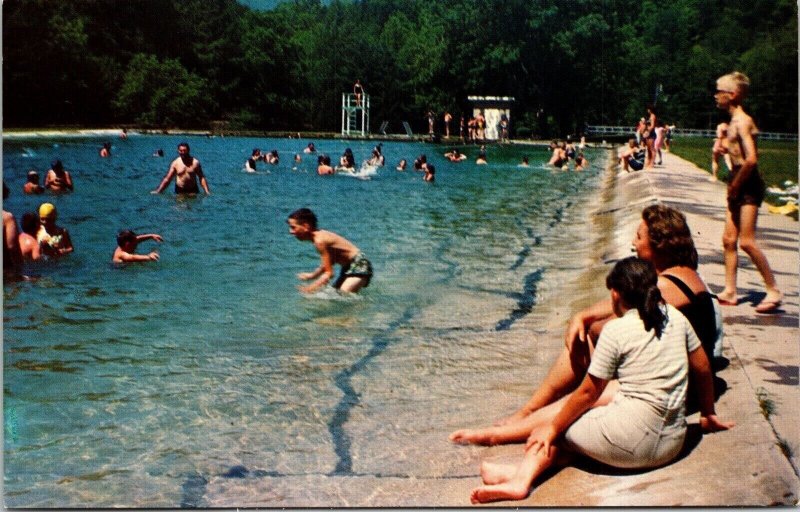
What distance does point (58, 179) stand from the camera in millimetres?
4805

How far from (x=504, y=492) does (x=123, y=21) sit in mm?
3084

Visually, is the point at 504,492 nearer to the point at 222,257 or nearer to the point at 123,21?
the point at 222,257

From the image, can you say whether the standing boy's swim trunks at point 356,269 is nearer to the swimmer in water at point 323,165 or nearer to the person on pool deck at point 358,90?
the swimmer in water at point 323,165

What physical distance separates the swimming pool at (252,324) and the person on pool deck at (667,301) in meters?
0.29

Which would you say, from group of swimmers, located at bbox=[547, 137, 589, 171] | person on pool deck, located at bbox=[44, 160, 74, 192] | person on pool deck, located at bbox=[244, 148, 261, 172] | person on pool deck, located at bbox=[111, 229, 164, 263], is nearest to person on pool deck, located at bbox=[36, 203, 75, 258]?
person on pool deck, located at bbox=[44, 160, 74, 192]

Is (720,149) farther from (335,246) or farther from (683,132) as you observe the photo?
(335,246)

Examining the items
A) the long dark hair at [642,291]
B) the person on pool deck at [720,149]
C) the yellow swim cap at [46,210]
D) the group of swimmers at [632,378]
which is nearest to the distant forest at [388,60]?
→ the person on pool deck at [720,149]

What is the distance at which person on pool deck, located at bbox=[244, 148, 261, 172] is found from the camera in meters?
5.31

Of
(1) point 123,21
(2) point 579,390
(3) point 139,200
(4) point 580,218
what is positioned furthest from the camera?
(4) point 580,218

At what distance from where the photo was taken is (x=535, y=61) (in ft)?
16.0

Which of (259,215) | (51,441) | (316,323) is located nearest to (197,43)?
(259,215)

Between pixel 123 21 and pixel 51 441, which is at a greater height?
pixel 123 21

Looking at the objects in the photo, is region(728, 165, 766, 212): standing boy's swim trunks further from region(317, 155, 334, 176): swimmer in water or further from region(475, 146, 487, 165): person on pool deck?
region(317, 155, 334, 176): swimmer in water

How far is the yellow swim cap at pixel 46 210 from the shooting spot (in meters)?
4.61
